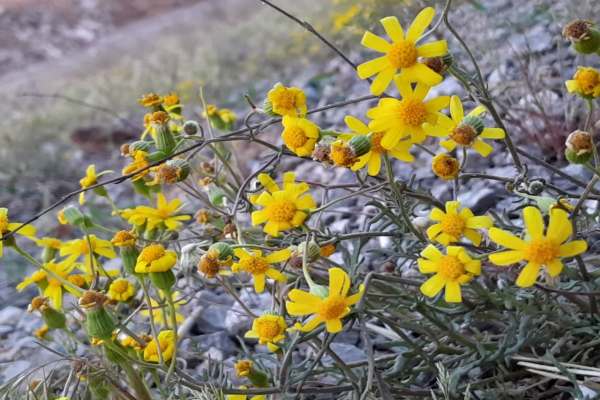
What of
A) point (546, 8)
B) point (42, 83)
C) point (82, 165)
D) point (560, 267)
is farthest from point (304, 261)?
point (42, 83)

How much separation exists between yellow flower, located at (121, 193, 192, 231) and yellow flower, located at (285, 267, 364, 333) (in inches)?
23.7

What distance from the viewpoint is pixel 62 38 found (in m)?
13.9

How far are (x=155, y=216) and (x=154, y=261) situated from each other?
1.28 feet

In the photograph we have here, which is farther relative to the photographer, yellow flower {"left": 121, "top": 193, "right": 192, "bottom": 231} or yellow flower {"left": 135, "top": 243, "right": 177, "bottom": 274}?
yellow flower {"left": 121, "top": 193, "right": 192, "bottom": 231}

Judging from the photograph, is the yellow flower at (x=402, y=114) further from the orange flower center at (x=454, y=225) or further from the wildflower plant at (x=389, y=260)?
the orange flower center at (x=454, y=225)

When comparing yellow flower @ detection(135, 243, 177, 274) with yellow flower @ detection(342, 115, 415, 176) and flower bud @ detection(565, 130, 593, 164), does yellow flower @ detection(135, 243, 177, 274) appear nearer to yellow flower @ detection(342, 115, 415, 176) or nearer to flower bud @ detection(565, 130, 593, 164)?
yellow flower @ detection(342, 115, 415, 176)

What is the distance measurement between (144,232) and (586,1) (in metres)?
1.65

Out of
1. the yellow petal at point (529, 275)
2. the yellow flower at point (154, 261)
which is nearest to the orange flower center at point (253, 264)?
the yellow flower at point (154, 261)

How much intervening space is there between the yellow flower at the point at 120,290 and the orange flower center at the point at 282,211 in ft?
1.71

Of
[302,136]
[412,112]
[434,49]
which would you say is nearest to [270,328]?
[302,136]

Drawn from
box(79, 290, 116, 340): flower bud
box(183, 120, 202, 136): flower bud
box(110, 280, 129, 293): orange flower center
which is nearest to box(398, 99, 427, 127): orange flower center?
box(183, 120, 202, 136): flower bud

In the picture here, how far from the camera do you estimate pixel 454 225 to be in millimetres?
1274

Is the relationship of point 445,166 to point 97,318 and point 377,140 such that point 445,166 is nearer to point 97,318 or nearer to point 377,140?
point 377,140

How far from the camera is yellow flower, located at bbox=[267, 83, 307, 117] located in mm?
1381
